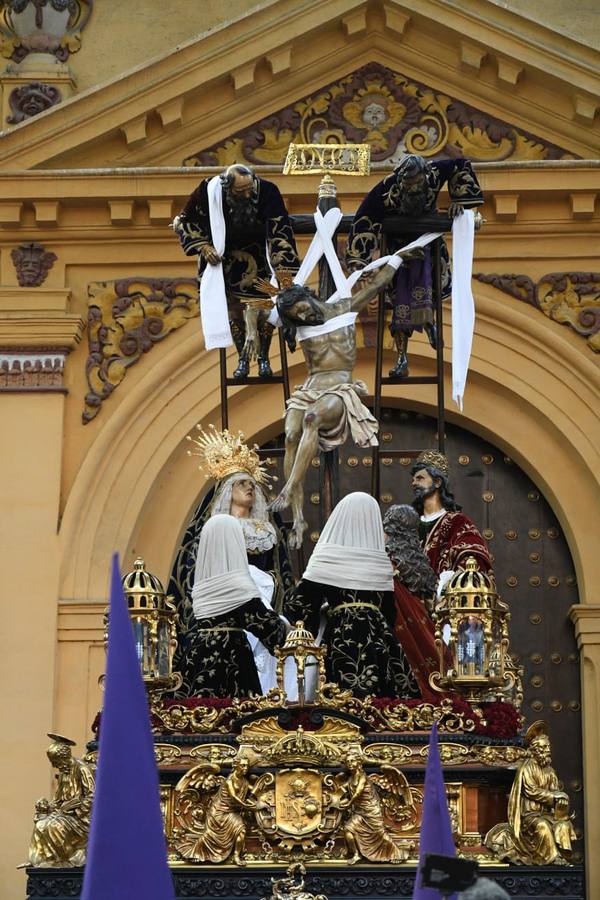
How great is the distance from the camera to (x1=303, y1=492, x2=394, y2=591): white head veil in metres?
11.2

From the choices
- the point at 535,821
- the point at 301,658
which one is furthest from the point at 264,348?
the point at 535,821

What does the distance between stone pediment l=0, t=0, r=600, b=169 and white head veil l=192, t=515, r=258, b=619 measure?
20.4 feet

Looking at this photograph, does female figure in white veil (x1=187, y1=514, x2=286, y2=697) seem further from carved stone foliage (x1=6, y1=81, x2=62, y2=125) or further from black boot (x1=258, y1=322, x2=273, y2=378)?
carved stone foliage (x1=6, y1=81, x2=62, y2=125)

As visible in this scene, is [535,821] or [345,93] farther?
[345,93]

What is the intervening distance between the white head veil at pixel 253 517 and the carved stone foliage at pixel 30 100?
6370 mm

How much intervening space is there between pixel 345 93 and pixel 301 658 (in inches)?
296

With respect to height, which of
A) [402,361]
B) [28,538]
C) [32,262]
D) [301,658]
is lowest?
[301,658]

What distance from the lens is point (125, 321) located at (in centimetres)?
1702

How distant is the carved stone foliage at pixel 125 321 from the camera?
16.9 meters

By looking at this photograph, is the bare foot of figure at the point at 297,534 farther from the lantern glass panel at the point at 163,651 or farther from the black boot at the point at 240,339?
the black boot at the point at 240,339

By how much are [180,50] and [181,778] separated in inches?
300

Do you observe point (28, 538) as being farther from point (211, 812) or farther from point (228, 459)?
point (211, 812)

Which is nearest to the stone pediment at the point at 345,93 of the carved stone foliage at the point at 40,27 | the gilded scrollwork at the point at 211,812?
the carved stone foliage at the point at 40,27

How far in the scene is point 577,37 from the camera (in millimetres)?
17609
